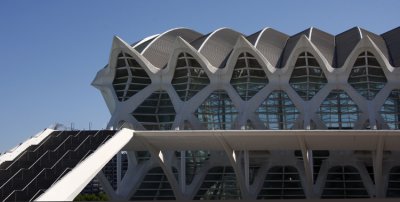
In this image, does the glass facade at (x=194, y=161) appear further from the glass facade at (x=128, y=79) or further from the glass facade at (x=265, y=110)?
the glass facade at (x=128, y=79)

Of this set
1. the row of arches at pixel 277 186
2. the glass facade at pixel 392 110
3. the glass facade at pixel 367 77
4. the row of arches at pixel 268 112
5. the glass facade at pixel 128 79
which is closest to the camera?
the row of arches at pixel 277 186

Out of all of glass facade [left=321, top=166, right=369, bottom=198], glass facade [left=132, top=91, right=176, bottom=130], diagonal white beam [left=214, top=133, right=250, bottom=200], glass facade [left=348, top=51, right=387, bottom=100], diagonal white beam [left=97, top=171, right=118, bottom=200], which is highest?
glass facade [left=348, top=51, right=387, bottom=100]

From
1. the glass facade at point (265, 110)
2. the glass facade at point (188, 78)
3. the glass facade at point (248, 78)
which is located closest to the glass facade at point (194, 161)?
the glass facade at point (265, 110)

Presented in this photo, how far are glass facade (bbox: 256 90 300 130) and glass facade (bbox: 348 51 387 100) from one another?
5.02 meters

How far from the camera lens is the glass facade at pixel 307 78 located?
41312mm

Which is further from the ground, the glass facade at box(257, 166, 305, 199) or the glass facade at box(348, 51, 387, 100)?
the glass facade at box(348, 51, 387, 100)

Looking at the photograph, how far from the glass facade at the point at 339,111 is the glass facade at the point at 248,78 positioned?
16.5 feet

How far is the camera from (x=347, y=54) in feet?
141

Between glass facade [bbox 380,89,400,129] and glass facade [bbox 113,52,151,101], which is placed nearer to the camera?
glass facade [bbox 380,89,400,129]

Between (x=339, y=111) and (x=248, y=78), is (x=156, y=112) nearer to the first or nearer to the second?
A: (x=248, y=78)

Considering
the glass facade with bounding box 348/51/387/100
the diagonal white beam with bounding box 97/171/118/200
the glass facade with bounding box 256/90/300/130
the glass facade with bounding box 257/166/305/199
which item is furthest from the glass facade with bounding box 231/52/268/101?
the diagonal white beam with bounding box 97/171/118/200

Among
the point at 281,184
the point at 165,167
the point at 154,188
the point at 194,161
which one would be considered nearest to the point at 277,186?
the point at 281,184

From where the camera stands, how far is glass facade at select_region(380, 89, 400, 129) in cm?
4012

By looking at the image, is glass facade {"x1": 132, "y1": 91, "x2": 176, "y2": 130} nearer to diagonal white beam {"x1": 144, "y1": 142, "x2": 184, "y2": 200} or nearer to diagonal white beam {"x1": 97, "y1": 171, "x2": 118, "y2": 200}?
diagonal white beam {"x1": 97, "y1": 171, "x2": 118, "y2": 200}
